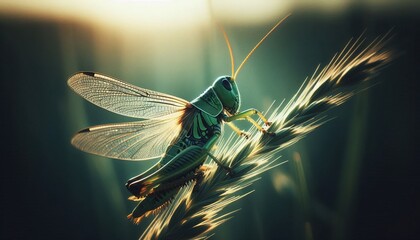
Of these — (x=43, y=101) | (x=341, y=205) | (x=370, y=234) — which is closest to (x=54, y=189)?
(x=43, y=101)

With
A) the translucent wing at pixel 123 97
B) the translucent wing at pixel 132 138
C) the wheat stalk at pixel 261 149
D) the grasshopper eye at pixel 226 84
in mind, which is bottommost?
the wheat stalk at pixel 261 149

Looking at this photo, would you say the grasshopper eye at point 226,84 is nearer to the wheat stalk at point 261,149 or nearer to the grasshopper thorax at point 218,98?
the grasshopper thorax at point 218,98

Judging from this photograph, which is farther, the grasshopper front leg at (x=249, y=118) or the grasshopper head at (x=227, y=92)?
the grasshopper head at (x=227, y=92)

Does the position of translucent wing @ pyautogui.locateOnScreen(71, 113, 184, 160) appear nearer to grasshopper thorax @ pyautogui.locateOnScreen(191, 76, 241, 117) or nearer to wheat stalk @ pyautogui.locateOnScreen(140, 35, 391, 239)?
grasshopper thorax @ pyautogui.locateOnScreen(191, 76, 241, 117)

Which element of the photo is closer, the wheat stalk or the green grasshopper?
the wheat stalk

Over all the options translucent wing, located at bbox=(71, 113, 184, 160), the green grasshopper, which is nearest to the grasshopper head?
the green grasshopper

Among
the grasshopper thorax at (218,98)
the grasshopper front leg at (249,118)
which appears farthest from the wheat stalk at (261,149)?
the grasshopper thorax at (218,98)

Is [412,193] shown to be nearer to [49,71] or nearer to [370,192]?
[370,192]

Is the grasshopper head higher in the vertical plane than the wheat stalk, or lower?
higher
